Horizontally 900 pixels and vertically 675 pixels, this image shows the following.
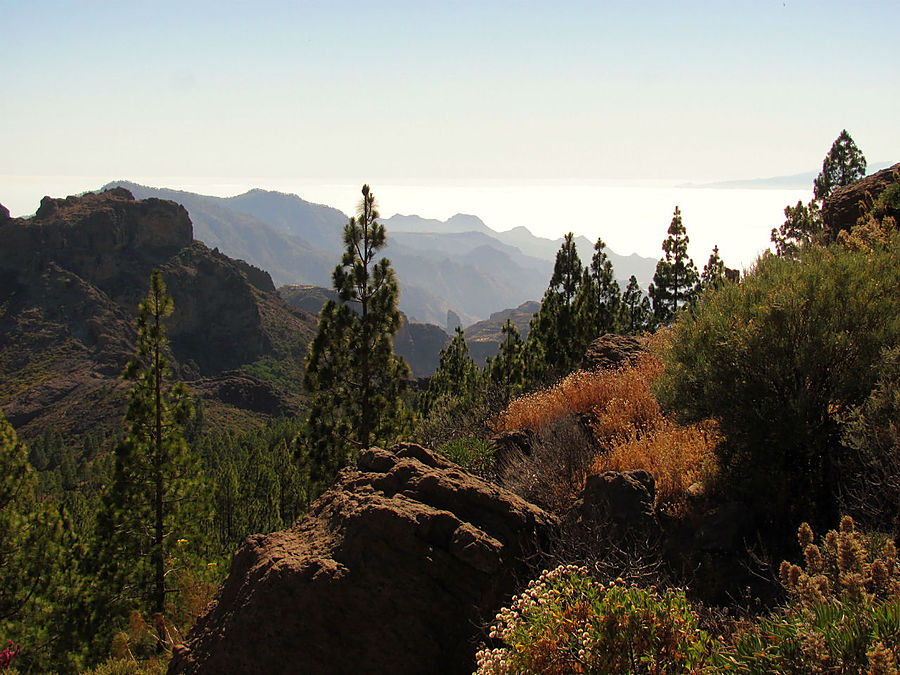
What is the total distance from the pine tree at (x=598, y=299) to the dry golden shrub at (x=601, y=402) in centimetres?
1323

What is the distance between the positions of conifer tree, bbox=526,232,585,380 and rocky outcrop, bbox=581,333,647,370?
29.4 ft

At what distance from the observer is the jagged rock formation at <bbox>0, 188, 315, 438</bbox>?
359 ft

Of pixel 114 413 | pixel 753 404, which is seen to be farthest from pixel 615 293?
pixel 114 413

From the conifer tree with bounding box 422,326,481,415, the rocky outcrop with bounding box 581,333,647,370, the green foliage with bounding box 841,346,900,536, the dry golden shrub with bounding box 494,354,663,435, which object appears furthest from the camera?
the conifer tree with bounding box 422,326,481,415

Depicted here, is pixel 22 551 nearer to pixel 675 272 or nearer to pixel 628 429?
pixel 628 429

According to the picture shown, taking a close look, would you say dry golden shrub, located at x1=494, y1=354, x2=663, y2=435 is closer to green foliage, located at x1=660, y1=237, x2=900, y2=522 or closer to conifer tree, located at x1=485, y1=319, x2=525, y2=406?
green foliage, located at x1=660, y1=237, x2=900, y2=522

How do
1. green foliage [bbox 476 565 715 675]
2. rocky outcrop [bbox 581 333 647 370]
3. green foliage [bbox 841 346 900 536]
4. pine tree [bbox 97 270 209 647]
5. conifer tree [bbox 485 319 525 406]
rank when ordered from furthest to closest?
conifer tree [bbox 485 319 525 406] → pine tree [bbox 97 270 209 647] → rocky outcrop [bbox 581 333 647 370] → green foliage [bbox 841 346 900 536] → green foliage [bbox 476 565 715 675]

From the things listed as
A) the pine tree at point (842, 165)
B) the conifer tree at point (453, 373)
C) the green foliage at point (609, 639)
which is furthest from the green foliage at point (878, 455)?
the pine tree at point (842, 165)

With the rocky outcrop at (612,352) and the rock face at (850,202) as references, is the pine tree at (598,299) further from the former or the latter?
the rocky outcrop at (612,352)

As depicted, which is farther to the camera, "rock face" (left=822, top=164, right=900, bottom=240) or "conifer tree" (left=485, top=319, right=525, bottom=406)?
"conifer tree" (left=485, top=319, right=525, bottom=406)

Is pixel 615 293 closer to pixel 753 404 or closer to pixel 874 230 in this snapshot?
pixel 874 230

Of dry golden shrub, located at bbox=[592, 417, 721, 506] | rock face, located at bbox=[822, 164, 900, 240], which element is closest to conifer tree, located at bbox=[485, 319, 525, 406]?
rock face, located at bbox=[822, 164, 900, 240]

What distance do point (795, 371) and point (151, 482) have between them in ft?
52.0

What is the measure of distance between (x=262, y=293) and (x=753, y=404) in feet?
599
